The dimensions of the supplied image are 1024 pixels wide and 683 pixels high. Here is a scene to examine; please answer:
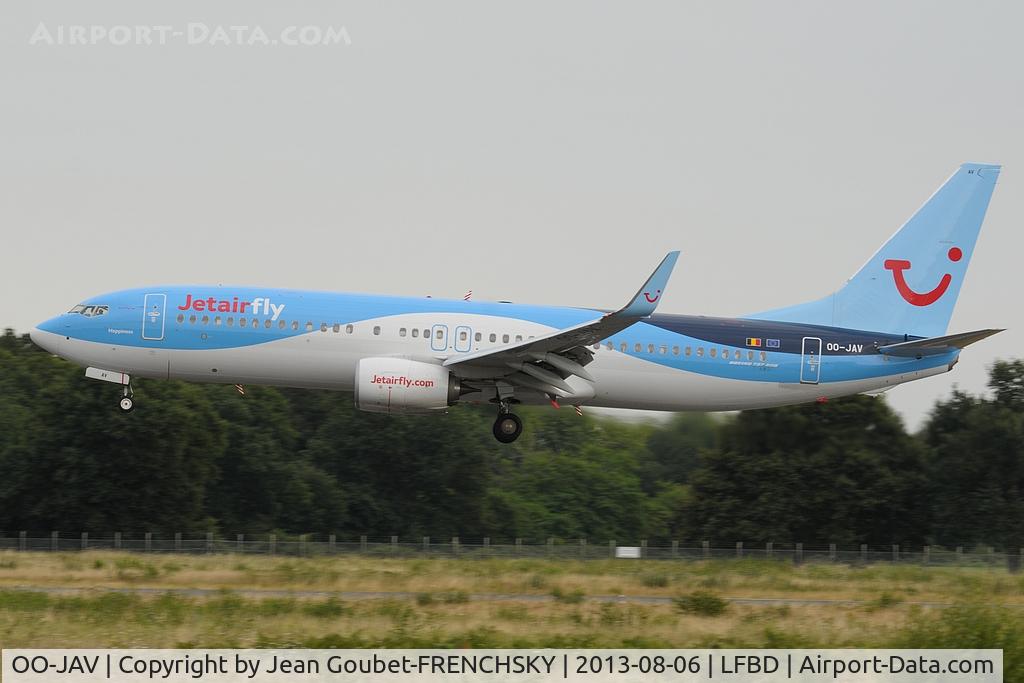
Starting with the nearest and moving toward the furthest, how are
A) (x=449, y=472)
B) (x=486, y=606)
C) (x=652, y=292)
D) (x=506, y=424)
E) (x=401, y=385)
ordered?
(x=486, y=606)
(x=652, y=292)
(x=401, y=385)
(x=506, y=424)
(x=449, y=472)

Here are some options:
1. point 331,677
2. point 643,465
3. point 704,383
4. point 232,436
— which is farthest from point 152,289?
point 643,465

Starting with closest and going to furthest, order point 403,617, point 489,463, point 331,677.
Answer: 1. point 331,677
2. point 403,617
3. point 489,463

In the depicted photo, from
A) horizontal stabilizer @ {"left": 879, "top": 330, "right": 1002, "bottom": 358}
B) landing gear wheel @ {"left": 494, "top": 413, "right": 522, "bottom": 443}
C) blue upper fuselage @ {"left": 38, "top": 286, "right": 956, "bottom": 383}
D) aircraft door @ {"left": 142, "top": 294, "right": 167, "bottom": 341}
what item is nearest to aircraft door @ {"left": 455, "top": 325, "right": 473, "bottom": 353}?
blue upper fuselage @ {"left": 38, "top": 286, "right": 956, "bottom": 383}

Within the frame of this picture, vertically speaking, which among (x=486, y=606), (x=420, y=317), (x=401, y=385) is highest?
(x=420, y=317)

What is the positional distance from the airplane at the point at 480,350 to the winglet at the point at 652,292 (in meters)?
0.12

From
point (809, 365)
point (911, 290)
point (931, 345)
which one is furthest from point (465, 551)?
point (911, 290)

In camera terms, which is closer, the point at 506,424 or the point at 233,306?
the point at 233,306

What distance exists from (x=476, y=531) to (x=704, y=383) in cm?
3396

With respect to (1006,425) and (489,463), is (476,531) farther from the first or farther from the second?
(1006,425)

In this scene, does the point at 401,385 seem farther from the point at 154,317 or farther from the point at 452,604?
the point at 452,604

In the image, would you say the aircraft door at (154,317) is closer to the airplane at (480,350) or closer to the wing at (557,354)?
the airplane at (480,350)

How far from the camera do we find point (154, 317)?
31.8 meters

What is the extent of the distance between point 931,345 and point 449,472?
1450 inches

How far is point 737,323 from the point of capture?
113 feet
